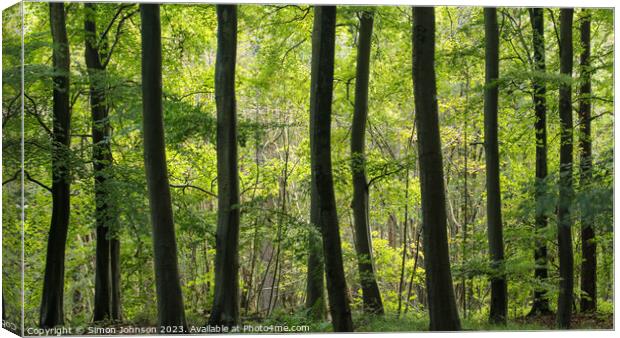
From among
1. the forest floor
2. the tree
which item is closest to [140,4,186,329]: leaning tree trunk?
the tree

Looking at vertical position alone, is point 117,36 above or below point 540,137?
above

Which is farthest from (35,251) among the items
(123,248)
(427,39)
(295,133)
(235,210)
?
(427,39)

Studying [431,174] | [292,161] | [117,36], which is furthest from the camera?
[292,161]

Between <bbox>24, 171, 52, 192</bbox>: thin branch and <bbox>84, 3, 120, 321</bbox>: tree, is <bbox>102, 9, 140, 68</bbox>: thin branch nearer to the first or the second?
<bbox>84, 3, 120, 321</bbox>: tree

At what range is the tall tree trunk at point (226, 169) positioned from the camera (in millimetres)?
8617

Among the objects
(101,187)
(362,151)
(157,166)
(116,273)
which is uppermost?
(362,151)

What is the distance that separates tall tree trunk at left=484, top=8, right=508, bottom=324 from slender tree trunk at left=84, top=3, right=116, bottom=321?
4.48 metres

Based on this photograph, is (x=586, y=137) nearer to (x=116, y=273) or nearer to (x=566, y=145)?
(x=566, y=145)

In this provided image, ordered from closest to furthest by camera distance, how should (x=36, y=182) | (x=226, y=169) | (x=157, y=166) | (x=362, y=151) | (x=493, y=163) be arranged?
(x=36, y=182) < (x=157, y=166) < (x=226, y=169) < (x=493, y=163) < (x=362, y=151)

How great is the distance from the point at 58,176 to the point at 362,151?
3.91 meters

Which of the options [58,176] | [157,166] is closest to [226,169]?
[157,166]

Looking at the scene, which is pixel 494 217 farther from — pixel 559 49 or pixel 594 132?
pixel 559 49

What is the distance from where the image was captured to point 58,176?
7934mm

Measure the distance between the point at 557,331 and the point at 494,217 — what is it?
157 centimetres
